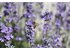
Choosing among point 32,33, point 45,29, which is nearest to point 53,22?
point 45,29

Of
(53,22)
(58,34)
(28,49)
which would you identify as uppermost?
(53,22)

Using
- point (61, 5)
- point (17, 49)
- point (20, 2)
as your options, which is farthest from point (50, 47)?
point (20, 2)

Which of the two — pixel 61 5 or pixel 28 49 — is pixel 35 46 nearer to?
pixel 28 49

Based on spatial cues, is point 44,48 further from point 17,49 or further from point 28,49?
point 17,49

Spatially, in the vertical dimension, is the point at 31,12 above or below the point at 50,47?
above

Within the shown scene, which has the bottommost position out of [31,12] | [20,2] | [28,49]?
[28,49]

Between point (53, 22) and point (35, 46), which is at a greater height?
point (53, 22)
